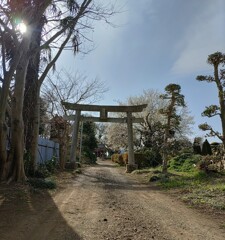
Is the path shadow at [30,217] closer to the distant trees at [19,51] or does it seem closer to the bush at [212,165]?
the distant trees at [19,51]

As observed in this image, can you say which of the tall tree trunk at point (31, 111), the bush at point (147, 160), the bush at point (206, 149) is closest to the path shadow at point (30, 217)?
the tall tree trunk at point (31, 111)

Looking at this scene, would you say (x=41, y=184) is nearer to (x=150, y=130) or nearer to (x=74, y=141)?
(x=74, y=141)

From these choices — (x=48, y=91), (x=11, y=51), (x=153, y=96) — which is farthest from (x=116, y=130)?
(x=11, y=51)

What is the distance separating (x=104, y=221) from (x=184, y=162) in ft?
45.1

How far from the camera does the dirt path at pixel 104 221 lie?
15.1 feet

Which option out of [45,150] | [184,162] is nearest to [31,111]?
[45,150]

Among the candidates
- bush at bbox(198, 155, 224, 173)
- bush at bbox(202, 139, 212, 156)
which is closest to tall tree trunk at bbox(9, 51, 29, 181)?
bush at bbox(198, 155, 224, 173)

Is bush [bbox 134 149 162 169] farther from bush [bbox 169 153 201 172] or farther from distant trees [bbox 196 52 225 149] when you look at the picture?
distant trees [bbox 196 52 225 149]

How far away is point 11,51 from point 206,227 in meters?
8.68

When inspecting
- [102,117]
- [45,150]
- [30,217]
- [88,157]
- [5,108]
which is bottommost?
[30,217]

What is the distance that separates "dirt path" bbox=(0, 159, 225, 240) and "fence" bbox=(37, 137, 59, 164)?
8441 mm

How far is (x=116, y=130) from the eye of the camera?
3947 cm

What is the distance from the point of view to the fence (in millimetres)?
16203

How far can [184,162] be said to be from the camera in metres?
18.4
